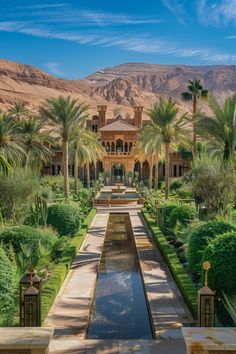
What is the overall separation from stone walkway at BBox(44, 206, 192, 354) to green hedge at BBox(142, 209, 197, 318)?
198 millimetres

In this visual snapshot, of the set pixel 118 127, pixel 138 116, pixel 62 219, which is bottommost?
pixel 62 219

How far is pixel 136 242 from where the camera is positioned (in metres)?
19.5

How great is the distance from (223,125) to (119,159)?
40.3 m

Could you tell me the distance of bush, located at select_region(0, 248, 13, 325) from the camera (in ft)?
28.3

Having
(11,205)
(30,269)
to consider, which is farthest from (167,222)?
(30,269)

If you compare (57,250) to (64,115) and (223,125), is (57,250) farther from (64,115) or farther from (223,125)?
(64,115)

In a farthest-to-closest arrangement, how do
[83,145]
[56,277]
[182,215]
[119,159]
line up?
[119,159] < [83,145] < [182,215] < [56,277]

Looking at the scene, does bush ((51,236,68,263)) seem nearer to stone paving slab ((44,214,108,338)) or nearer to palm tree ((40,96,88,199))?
stone paving slab ((44,214,108,338))

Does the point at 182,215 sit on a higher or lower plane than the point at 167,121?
lower

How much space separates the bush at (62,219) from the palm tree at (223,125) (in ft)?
23.6

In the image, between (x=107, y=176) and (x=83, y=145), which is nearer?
(x=83, y=145)

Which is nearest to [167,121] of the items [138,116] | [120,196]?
[120,196]

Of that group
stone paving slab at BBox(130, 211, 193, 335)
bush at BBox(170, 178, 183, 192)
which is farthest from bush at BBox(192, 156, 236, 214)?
bush at BBox(170, 178, 183, 192)

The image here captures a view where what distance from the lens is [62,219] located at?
1859 centimetres
